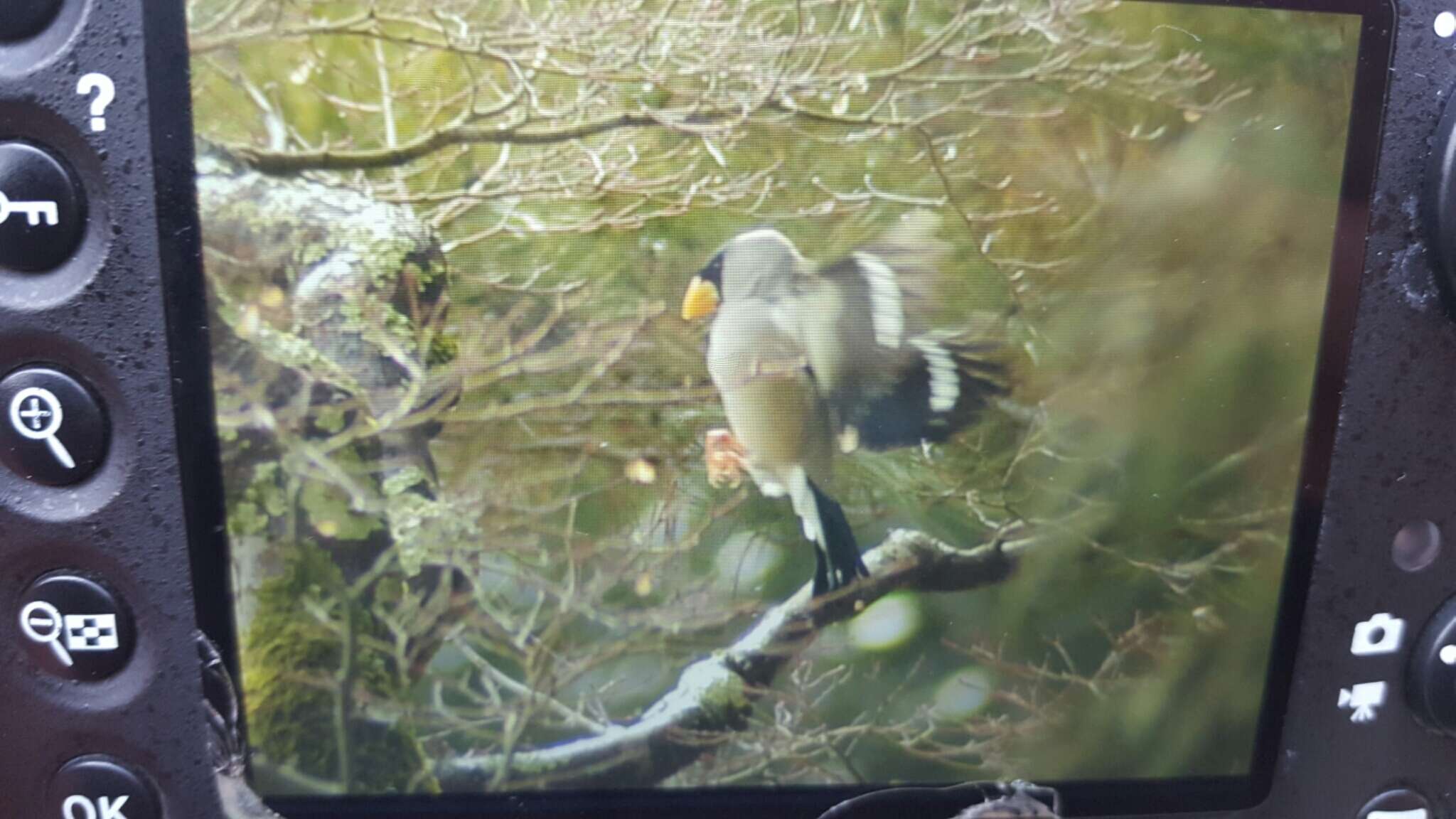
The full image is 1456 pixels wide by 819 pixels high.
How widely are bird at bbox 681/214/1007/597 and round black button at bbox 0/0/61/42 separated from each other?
33 centimetres

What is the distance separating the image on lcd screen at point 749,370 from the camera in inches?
16.7

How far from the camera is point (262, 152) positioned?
0.42 meters

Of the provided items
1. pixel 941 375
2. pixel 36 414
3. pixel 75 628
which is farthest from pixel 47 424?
pixel 941 375

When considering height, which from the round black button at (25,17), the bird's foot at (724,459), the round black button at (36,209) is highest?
the round black button at (25,17)

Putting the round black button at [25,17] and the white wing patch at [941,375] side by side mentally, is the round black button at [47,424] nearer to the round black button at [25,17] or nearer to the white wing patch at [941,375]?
the round black button at [25,17]

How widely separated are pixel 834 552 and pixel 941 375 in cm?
11

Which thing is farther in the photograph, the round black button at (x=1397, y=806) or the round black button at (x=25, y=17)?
the round black button at (x=1397, y=806)

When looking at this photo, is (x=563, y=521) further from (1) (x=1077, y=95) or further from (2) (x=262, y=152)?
(1) (x=1077, y=95)

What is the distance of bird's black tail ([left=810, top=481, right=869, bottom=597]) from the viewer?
465 mm

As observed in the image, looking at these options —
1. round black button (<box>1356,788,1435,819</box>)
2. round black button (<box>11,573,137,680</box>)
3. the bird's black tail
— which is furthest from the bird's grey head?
round black button (<box>1356,788,1435,819</box>)

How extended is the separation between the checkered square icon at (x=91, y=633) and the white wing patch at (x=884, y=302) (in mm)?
425

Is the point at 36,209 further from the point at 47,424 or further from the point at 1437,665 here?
the point at 1437,665

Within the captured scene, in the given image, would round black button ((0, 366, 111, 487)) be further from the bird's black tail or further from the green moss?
the bird's black tail

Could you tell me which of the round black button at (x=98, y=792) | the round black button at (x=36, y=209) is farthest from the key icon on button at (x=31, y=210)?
the round black button at (x=98, y=792)
